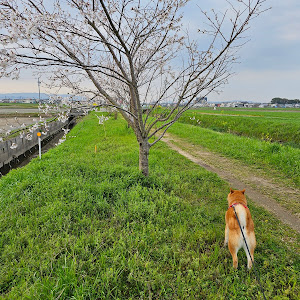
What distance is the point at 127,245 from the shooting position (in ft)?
10.2

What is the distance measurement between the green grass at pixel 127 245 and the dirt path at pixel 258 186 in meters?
0.47

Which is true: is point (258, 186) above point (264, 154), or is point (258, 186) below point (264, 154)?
below

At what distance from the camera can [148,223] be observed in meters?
3.69

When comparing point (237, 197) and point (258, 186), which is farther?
point (258, 186)

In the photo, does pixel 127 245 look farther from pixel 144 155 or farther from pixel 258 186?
pixel 258 186

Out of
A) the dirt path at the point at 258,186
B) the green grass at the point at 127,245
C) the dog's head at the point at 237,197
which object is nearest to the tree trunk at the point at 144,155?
the green grass at the point at 127,245

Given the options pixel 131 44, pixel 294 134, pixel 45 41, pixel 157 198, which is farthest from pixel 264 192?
pixel 294 134

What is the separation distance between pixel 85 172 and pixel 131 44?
3.87 m

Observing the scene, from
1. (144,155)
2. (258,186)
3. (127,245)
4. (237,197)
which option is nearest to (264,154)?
(258,186)

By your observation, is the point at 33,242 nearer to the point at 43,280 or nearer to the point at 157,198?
the point at 43,280

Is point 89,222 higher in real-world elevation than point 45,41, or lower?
lower

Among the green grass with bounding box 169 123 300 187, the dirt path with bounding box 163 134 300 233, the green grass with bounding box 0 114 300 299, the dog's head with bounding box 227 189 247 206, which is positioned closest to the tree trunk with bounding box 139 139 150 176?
the green grass with bounding box 0 114 300 299

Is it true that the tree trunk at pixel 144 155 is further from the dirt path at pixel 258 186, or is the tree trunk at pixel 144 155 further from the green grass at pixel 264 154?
the green grass at pixel 264 154

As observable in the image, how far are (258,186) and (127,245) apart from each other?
4.54 metres
